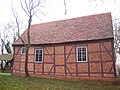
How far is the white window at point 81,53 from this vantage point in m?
18.3

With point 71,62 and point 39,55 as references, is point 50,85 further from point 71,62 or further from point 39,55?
point 39,55

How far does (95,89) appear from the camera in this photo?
41.9 ft

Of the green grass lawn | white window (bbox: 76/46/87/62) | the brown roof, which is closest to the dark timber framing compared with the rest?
white window (bbox: 76/46/87/62)

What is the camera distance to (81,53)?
18484 millimetres

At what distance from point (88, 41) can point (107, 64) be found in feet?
9.59

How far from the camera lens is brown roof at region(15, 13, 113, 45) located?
18.5 m

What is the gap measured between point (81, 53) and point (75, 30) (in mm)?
3159

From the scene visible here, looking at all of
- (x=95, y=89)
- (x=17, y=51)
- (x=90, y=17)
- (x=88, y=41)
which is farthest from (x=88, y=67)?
(x=17, y=51)

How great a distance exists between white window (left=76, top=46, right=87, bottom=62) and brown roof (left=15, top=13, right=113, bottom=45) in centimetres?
92

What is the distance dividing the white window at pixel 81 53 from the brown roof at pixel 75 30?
92cm

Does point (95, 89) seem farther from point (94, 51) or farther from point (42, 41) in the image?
point (42, 41)

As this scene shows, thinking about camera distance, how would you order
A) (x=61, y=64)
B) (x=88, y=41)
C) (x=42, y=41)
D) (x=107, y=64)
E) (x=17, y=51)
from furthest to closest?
(x=17, y=51), (x=42, y=41), (x=61, y=64), (x=88, y=41), (x=107, y=64)

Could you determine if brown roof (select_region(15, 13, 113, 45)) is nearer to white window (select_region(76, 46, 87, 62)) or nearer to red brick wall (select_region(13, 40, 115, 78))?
red brick wall (select_region(13, 40, 115, 78))

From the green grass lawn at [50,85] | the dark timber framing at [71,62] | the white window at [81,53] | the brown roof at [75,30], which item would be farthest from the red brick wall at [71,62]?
the green grass lawn at [50,85]
